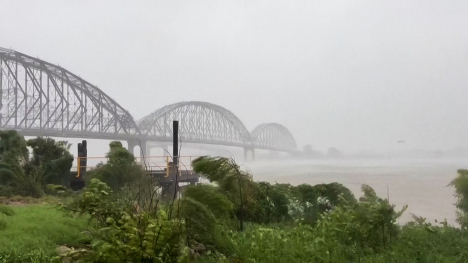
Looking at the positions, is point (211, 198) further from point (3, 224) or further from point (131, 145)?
point (131, 145)

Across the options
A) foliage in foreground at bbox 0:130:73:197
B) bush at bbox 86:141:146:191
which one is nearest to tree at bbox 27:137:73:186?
foliage in foreground at bbox 0:130:73:197

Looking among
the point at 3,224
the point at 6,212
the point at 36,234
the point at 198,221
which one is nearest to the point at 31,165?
the point at 6,212

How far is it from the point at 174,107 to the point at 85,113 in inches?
788

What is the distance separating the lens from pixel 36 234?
4934 millimetres

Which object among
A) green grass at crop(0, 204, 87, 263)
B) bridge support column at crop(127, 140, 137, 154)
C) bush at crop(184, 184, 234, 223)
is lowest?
green grass at crop(0, 204, 87, 263)

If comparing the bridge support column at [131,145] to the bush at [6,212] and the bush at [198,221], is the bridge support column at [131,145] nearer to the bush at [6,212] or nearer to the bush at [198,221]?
the bush at [6,212]

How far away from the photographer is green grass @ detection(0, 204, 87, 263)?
13.8 feet

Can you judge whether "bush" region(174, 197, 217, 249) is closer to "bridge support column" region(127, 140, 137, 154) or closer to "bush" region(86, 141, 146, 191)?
"bush" region(86, 141, 146, 191)

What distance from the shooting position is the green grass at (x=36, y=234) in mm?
4195

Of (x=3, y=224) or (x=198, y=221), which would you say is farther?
(x=198, y=221)

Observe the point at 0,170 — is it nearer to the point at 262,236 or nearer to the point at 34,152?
the point at 34,152

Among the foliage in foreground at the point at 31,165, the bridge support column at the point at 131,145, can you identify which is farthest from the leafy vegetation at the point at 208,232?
the bridge support column at the point at 131,145

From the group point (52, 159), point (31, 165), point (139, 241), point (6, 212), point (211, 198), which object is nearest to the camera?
point (139, 241)

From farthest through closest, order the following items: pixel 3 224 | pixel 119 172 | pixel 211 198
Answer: pixel 119 172 → pixel 211 198 → pixel 3 224
